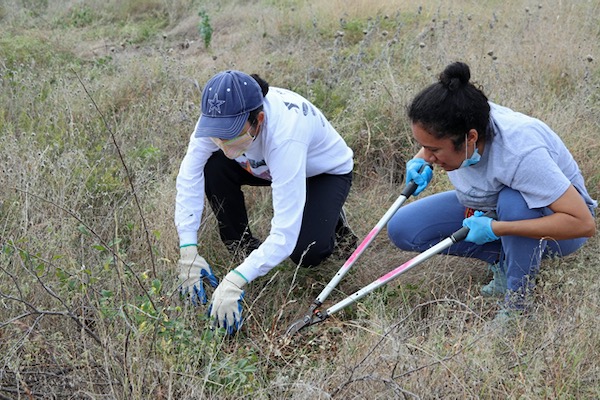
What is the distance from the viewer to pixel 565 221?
2771 millimetres

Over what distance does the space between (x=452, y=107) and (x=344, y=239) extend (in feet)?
4.27

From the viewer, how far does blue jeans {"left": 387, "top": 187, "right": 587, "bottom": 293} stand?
9.65 ft

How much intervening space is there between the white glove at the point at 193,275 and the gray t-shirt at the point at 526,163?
1.32m

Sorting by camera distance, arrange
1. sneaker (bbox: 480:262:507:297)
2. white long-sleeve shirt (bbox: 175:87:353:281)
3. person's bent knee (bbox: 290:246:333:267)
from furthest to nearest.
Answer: person's bent knee (bbox: 290:246:333:267)
sneaker (bbox: 480:262:507:297)
white long-sleeve shirt (bbox: 175:87:353:281)

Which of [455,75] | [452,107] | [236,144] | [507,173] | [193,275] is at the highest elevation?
[455,75]

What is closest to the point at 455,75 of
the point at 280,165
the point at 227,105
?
the point at 280,165

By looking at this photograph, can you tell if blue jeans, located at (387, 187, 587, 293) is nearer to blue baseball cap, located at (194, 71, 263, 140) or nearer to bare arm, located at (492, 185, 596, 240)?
bare arm, located at (492, 185, 596, 240)

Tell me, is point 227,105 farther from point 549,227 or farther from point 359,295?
point 549,227

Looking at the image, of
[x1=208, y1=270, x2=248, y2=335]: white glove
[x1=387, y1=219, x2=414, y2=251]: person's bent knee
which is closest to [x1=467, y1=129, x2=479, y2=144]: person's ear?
[x1=387, y1=219, x2=414, y2=251]: person's bent knee

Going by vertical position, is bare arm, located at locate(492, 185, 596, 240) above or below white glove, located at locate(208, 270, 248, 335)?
above

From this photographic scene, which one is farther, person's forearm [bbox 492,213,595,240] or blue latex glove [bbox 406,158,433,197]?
blue latex glove [bbox 406,158,433,197]

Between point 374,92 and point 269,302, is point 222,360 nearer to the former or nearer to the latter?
point 269,302

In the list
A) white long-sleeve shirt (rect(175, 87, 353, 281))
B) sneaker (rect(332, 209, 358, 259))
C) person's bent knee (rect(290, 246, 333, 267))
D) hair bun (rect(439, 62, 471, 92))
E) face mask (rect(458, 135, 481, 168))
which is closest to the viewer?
hair bun (rect(439, 62, 471, 92))

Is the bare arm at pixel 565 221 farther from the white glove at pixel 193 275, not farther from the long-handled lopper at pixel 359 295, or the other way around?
the white glove at pixel 193 275
